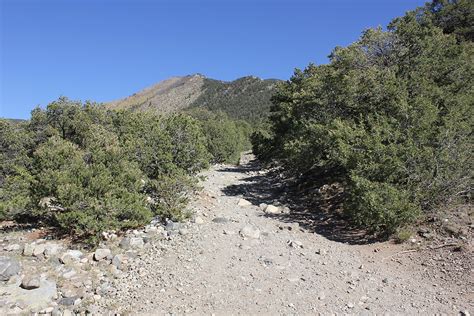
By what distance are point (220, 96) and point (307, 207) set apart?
125 meters

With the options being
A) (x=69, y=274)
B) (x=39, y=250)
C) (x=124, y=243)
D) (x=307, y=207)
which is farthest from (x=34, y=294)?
(x=307, y=207)

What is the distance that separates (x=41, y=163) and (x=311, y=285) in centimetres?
991

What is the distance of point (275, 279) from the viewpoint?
9.06 meters

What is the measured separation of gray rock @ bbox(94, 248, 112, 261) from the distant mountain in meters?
86.3

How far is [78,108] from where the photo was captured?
22781 millimetres

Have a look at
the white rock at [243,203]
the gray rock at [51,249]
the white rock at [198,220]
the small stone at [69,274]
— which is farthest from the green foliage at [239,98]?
the small stone at [69,274]

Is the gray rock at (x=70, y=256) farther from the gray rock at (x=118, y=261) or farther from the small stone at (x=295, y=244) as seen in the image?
the small stone at (x=295, y=244)

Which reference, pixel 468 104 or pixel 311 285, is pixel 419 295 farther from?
pixel 468 104

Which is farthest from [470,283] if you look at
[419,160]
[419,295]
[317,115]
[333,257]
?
[317,115]

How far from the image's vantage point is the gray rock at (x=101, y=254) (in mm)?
10164

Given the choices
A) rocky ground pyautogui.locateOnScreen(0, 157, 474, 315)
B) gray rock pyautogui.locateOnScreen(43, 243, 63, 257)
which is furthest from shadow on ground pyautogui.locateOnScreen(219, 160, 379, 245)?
gray rock pyautogui.locateOnScreen(43, 243, 63, 257)

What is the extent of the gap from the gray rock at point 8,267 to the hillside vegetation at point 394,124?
9.76 metres

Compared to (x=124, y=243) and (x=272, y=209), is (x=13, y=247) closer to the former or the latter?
(x=124, y=243)

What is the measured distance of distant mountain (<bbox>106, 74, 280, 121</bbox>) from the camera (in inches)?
4515
